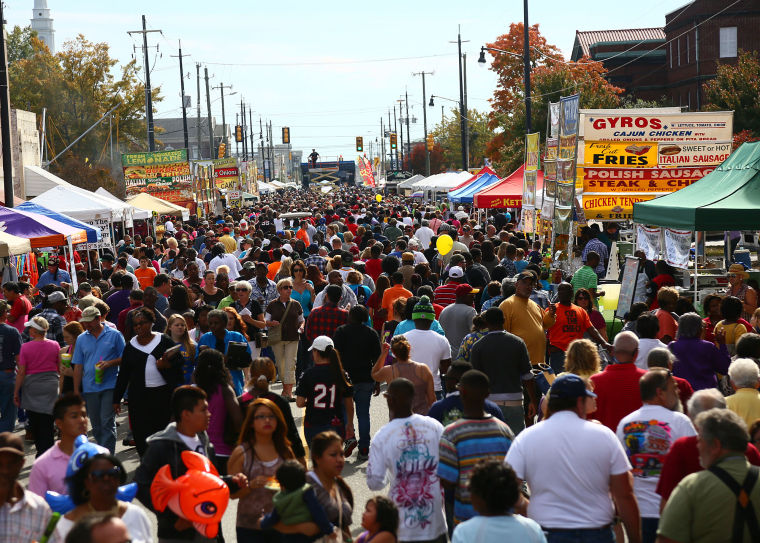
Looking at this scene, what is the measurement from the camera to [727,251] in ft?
58.6

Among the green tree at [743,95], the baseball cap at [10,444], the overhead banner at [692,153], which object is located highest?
the green tree at [743,95]

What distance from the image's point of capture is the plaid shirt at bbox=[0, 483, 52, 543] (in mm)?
4973

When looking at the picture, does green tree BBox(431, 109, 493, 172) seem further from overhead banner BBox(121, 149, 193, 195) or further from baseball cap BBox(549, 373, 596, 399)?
baseball cap BBox(549, 373, 596, 399)

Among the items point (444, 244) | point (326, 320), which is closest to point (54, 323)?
point (326, 320)

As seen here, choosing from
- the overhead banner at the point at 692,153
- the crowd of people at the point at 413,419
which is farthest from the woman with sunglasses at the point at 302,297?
the overhead banner at the point at 692,153

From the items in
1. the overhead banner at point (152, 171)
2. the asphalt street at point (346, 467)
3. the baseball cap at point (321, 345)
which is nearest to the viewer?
the asphalt street at point (346, 467)

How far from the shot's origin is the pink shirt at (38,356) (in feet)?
33.0

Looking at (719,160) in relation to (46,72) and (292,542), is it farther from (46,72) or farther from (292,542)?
(46,72)

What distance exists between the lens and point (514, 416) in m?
8.34

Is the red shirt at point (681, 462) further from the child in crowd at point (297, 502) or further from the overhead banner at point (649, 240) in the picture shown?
the overhead banner at point (649, 240)

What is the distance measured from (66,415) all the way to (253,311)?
257 inches

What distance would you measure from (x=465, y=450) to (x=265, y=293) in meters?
8.36

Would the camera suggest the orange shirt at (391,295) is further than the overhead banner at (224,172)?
No

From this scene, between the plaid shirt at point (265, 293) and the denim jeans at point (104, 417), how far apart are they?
4.11 metres
